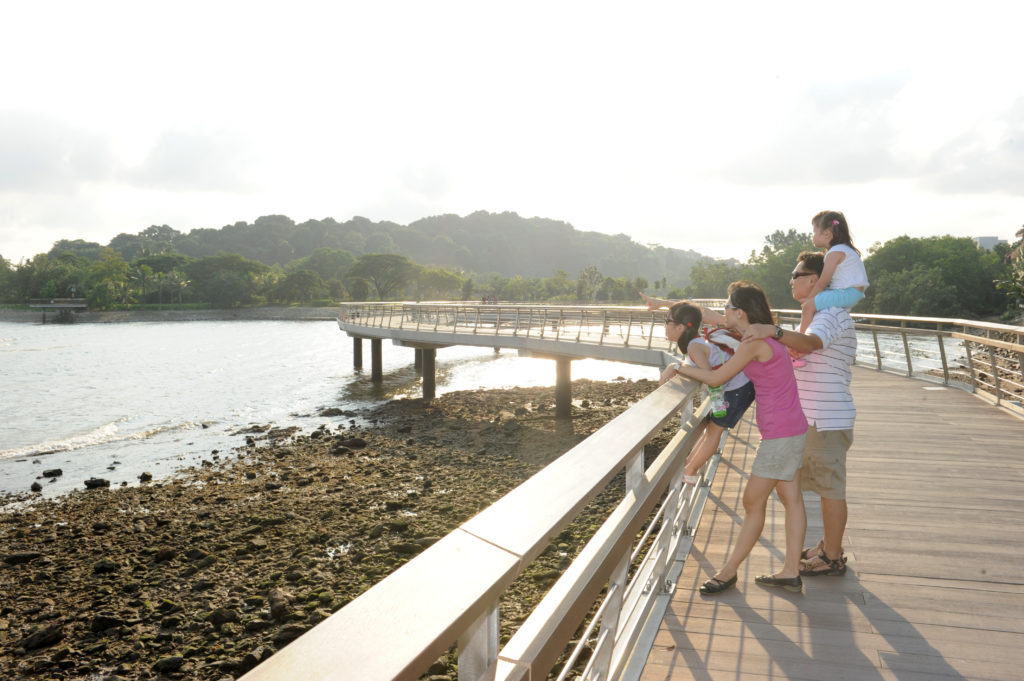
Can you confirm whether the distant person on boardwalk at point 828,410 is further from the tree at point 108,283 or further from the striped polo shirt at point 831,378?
the tree at point 108,283

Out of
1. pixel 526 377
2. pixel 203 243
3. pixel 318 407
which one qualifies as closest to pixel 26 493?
pixel 318 407

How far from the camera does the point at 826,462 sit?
3.24 metres

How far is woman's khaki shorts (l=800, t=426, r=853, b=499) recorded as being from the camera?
10.6ft

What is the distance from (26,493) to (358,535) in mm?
8106

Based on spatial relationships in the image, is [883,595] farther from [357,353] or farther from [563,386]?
[357,353]

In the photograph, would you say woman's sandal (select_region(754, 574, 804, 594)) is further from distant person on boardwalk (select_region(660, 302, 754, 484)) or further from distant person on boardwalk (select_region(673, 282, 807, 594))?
distant person on boardwalk (select_region(660, 302, 754, 484))

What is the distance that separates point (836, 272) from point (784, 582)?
4.92 ft

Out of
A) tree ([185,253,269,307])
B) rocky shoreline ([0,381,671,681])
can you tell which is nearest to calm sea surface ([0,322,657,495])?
rocky shoreline ([0,381,671,681])

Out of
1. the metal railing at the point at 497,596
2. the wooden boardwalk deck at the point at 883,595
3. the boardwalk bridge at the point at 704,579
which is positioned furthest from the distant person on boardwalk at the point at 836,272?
the metal railing at the point at 497,596

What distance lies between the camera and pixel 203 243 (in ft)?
511

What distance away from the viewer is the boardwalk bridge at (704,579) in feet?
2.81

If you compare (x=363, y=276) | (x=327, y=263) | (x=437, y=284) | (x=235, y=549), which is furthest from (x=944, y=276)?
(x=327, y=263)

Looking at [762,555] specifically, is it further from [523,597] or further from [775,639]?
[523,597]

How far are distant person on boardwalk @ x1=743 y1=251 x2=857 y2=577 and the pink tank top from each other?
29 centimetres
